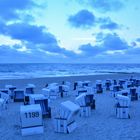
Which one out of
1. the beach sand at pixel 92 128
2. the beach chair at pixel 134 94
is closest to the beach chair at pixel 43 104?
the beach sand at pixel 92 128

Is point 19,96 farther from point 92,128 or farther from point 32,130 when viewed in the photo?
point 92,128

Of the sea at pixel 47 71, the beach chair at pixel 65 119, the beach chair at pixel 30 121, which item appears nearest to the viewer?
the beach chair at pixel 30 121

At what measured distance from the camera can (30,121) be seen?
8.94 metres

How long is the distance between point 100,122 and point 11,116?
4.04 metres

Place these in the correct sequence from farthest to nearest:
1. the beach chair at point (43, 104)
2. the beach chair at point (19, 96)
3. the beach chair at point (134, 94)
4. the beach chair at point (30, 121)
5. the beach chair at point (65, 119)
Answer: the beach chair at point (134, 94)
the beach chair at point (19, 96)
the beach chair at point (43, 104)
the beach chair at point (65, 119)
the beach chair at point (30, 121)

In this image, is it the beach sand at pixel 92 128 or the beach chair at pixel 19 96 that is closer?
the beach sand at pixel 92 128

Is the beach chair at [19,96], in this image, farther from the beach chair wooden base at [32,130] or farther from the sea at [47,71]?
the sea at [47,71]

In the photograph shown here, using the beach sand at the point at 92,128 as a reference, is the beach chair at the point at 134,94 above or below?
above

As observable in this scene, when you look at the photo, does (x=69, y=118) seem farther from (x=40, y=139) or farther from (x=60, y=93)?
(x=60, y=93)

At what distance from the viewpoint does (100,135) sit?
28.7ft

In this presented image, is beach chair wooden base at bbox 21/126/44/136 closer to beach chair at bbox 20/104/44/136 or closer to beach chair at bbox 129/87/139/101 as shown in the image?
beach chair at bbox 20/104/44/136

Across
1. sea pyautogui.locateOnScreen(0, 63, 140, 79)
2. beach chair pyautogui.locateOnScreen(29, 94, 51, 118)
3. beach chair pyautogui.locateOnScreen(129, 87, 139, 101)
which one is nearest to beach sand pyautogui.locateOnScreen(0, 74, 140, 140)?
beach chair pyautogui.locateOnScreen(29, 94, 51, 118)

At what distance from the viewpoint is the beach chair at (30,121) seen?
8.84 m

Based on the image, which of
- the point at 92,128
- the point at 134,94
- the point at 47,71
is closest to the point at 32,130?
the point at 92,128
